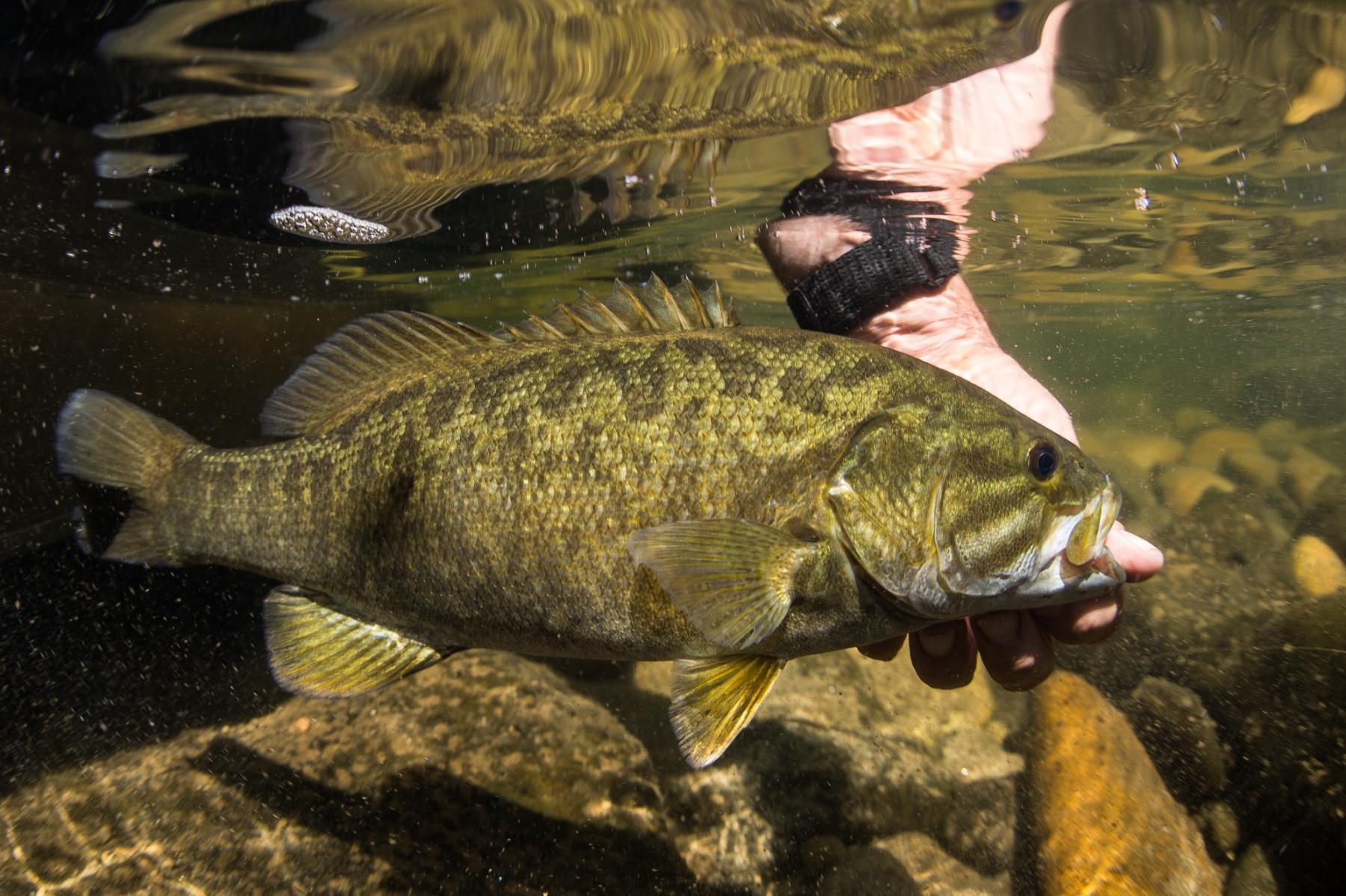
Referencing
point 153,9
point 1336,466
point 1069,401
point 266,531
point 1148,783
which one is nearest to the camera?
point 266,531

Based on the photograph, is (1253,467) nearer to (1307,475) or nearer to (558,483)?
(1307,475)

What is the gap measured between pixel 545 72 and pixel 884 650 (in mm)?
4203

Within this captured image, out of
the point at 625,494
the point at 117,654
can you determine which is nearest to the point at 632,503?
the point at 625,494

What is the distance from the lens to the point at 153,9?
3.41 m

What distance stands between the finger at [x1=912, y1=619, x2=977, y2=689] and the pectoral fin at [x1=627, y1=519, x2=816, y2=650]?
1.09 metres

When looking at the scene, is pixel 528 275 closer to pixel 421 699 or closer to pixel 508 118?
pixel 508 118

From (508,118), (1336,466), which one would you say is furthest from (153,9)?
(1336,466)

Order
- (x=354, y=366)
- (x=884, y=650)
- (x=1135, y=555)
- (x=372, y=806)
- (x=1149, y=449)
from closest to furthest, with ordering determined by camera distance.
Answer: (x=1135, y=555) → (x=354, y=366) → (x=884, y=650) → (x=372, y=806) → (x=1149, y=449)

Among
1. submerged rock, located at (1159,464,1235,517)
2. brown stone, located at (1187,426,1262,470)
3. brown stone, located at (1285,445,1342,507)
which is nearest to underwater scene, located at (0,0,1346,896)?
submerged rock, located at (1159,464,1235,517)

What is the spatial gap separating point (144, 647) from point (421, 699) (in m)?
2.49

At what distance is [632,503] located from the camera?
2.15 m

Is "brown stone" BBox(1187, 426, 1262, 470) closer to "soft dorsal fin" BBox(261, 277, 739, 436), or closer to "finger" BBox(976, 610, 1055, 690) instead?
"finger" BBox(976, 610, 1055, 690)

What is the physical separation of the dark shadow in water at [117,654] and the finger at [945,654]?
4.67m

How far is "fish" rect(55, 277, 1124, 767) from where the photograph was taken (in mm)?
1995
